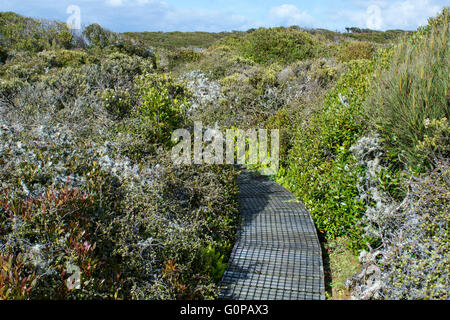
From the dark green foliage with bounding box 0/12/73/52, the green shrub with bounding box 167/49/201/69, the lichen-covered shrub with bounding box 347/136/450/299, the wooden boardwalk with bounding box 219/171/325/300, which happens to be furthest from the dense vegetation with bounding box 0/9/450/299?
the green shrub with bounding box 167/49/201/69

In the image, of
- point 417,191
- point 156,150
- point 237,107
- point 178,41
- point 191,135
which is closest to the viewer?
point 417,191

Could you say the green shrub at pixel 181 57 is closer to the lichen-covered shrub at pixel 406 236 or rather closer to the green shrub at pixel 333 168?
the green shrub at pixel 333 168

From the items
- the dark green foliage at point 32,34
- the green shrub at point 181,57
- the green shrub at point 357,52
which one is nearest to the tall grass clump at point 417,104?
the green shrub at point 357,52

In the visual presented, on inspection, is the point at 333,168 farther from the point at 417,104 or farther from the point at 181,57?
the point at 181,57

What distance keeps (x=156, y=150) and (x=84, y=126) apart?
1548 mm

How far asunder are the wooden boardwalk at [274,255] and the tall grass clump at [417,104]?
6.05ft

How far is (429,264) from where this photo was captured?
3.25 m

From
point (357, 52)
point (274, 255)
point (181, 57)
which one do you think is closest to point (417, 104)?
point (274, 255)

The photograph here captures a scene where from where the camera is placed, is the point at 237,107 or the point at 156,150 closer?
the point at 156,150

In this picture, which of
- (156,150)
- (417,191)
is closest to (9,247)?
(156,150)

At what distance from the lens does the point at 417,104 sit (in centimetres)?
425

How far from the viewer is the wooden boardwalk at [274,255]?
3754mm

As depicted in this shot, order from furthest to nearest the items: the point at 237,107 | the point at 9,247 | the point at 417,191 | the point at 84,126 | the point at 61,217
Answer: the point at 237,107 → the point at 84,126 → the point at 417,191 → the point at 61,217 → the point at 9,247
